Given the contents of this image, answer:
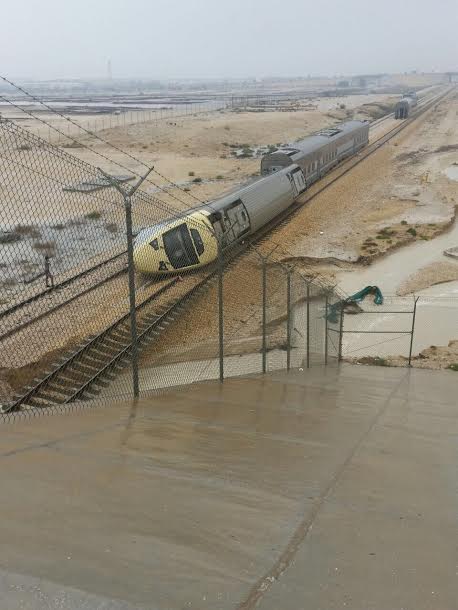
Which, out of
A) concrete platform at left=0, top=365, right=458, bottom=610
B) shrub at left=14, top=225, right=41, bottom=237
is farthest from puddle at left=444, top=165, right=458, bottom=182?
concrete platform at left=0, top=365, right=458, bottom=610

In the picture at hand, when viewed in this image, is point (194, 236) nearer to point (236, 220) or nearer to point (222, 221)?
point (222, 221)

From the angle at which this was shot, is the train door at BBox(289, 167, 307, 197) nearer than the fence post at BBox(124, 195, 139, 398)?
No

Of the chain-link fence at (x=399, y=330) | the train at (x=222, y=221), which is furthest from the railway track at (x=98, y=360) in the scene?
the chain-link fence at (x=399, y=330)

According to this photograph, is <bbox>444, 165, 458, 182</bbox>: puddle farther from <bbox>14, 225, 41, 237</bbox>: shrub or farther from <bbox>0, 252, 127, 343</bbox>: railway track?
<bbox>0, 252, 127, 343</bbox>: railway track

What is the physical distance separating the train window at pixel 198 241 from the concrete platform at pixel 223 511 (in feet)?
35.6

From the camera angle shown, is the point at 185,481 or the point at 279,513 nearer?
the point at 279,513

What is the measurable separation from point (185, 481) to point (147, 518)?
969 millimetres

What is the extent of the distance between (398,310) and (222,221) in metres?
6.90

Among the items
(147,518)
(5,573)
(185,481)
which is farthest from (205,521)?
(5,573)

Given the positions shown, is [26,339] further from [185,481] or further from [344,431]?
[185,481]

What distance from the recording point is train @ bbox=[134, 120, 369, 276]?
19.6m

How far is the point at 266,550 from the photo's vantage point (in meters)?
4.95

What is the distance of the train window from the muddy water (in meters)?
5.35

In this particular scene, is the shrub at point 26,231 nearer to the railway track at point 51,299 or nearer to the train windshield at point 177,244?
the railway track at point 51,299
